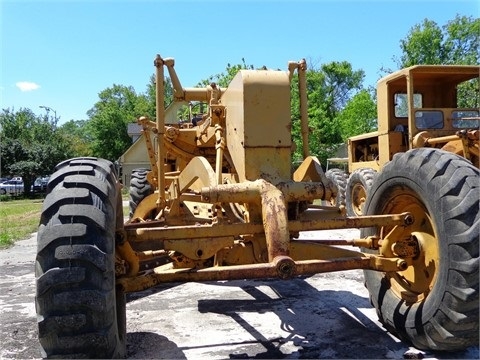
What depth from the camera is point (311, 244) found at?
4160mm

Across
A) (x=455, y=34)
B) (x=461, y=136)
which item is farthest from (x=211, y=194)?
(x=455, y=34)

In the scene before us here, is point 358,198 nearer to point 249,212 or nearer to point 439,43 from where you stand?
point 249,212

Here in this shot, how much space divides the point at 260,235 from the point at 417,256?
55.2 inches

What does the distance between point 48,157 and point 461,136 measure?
41302 mm

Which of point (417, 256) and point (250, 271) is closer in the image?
point (250, 271)

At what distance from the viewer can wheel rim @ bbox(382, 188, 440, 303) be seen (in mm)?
4191

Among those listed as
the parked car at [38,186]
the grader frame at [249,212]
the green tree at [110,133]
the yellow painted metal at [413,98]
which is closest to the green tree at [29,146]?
the parked car at [38,186]

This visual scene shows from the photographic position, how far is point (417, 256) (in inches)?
169

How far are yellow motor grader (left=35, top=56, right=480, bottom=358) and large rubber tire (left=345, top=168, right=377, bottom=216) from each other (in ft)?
19.0

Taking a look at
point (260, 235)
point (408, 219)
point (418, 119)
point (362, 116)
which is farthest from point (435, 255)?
point (362, 116)

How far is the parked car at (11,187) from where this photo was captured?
141 ft

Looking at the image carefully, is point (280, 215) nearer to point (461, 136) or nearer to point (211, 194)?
point (211, 194)

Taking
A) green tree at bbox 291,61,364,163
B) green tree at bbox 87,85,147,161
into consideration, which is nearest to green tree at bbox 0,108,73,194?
green tree at bbox 87,85,147,161

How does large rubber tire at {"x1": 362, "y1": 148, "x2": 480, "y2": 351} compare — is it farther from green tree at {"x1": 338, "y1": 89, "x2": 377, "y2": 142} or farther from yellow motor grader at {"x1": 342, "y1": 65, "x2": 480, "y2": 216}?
green tree at {"x1": 338, "y1": 89, "x2": 377, "y2": 142}
